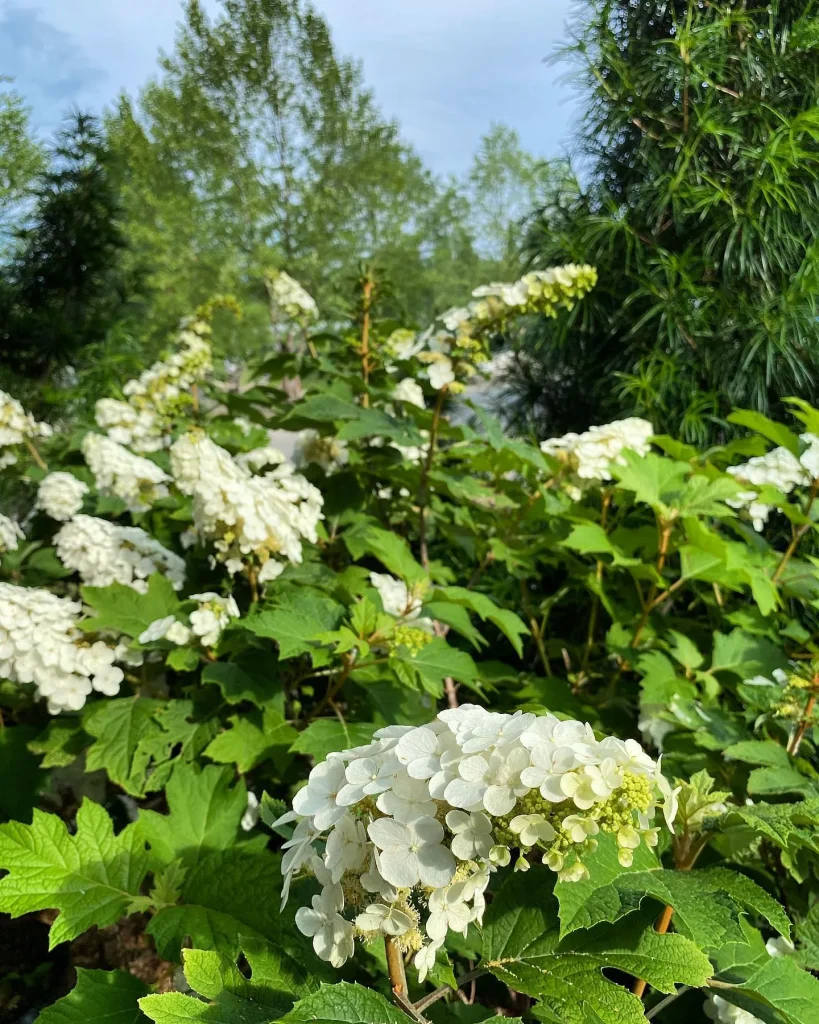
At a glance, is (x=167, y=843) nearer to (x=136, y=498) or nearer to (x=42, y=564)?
(x=136, y=498)

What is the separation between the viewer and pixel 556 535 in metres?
2.01

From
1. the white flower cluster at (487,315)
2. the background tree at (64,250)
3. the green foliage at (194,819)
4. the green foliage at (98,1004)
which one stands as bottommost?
the green foliage at (98,1004)

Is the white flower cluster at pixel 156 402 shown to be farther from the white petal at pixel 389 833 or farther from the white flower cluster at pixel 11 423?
the white petal at pixel 389 833

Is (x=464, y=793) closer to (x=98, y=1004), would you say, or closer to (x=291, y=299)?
(x=98, y=1004)

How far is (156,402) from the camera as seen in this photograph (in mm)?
2619

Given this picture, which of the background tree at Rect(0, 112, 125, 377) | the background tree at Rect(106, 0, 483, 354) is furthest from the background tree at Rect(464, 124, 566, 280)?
the background tree at Rect(0, 112, 125, 377)

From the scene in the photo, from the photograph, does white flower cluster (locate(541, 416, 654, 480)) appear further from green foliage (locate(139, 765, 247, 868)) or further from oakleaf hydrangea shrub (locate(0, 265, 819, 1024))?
green foliage (locate(139, 765, 247, 868))

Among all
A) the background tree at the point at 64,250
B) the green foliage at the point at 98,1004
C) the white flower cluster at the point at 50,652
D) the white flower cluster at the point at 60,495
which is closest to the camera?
the green foliage at the point at 98,1004

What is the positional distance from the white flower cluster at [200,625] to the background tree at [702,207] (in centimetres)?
232

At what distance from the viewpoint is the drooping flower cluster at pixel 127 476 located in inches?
79.2

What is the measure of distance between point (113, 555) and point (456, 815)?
130 cm

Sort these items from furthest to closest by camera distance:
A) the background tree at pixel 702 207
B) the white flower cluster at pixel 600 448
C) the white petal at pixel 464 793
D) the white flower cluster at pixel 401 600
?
1. the background tree at pixel 702 207
2. the white flower cluster at pixel 600 448
3. the white flower cluster at pixel 401 600
4. the white petal at pixel 464 793

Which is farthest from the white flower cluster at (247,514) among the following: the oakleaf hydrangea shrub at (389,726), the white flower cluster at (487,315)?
the white flower cluster at (487,315)

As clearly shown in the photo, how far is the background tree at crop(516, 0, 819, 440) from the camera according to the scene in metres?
2.96
